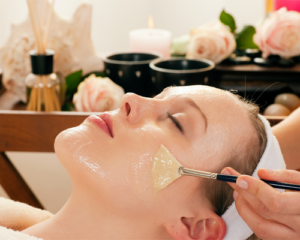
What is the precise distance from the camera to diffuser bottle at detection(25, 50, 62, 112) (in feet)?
3.48

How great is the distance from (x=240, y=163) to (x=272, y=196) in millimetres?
206

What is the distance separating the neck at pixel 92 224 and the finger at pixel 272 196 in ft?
0.81

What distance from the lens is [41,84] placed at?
1.08 meters

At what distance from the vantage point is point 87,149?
2.33 feet

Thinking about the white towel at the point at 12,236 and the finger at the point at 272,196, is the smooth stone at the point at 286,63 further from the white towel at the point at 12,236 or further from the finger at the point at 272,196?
the white towel at the point at 12,236

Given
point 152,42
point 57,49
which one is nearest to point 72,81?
point 57,49

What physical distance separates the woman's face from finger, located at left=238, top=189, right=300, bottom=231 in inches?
4.8

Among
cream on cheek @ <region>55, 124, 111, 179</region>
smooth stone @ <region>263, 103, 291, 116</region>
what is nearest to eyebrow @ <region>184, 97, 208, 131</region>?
cream on cheek @ <region>55, 124, 111, 179</region>

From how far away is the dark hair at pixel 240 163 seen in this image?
30.5 inches

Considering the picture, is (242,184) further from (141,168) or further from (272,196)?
(141,168)

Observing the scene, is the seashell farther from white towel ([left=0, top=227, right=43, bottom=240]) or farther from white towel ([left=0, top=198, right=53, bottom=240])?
white towel ([left=0, top=227, right=43, bottom=240])

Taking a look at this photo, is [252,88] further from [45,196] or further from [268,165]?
[45,196]

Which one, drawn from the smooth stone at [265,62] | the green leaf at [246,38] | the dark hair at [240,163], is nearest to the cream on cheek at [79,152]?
the dark hair at [240,163]

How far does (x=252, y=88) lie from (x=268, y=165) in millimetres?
461
